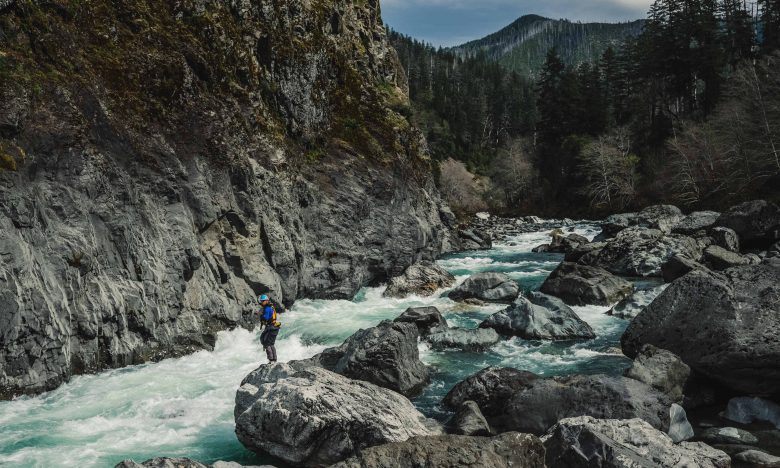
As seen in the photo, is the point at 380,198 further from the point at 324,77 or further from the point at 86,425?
the point at 86,425

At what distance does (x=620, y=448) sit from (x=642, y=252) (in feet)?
78.0

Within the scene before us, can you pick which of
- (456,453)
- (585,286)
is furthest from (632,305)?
(456,453)

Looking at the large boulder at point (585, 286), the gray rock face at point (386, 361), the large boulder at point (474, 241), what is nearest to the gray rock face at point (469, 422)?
the gray rock face at point (386, 361)

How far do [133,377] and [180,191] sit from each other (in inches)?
276

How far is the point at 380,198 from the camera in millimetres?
29641

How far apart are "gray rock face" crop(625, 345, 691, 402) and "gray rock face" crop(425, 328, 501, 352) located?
19.0 ft

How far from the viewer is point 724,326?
1273cm

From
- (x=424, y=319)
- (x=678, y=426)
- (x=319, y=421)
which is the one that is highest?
(x=319, y=421)

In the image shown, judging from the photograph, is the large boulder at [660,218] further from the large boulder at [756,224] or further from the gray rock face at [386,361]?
the gray rock face at [386,361]

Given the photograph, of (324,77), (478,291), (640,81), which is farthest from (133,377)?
(640,81)

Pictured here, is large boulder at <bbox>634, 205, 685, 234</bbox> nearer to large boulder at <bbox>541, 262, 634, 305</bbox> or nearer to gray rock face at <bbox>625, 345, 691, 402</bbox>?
large boulder at <bbox>541, 262, 634, 305</bbox>

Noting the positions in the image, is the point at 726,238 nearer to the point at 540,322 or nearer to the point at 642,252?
the point at 642,252

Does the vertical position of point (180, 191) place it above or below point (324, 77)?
below

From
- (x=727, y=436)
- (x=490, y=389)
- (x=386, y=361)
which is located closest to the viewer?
(x=727, y=436)
